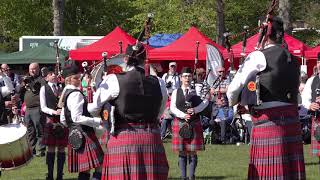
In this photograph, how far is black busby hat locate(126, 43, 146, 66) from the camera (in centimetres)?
638

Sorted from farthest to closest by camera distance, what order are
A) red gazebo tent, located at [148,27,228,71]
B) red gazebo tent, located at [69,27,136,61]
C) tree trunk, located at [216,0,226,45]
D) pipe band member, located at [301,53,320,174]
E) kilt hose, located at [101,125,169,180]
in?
tree trunk, located at [216,0,226,45] → red gazebo tent, located at [69,27,136,61] → red gazebo tent, located at [148,27,228,71] → pipe band member, located at [301,53,320,174] → kilt hose, located at [101,125,169,180]

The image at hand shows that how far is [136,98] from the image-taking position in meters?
6.20

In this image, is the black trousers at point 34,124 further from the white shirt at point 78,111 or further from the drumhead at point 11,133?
the white shirt at point 78,111

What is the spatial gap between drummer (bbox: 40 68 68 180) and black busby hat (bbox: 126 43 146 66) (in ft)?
9.97

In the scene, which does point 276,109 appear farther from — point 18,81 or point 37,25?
point 37,25

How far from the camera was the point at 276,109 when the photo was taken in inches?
243

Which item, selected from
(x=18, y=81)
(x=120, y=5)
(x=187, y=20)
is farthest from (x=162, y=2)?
(x=18, y=81)

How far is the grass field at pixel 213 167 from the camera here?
32.4ft

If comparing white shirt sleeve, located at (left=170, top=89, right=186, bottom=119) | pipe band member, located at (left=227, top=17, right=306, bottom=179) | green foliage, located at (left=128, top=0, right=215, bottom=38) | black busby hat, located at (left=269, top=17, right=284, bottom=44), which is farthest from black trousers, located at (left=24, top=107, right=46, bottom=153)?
green foliage, located at (left=128, top=0, right=215, bottom=38)

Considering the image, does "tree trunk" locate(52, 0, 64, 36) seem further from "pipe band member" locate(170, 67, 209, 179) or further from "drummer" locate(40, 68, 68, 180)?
"pipe band member" locate(170, 67, 209, 179)

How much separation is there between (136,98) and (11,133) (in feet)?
6.49

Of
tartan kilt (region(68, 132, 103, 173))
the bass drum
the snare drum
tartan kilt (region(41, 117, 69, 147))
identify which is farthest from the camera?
tartan kilt (region(41, 117, 69, 147))

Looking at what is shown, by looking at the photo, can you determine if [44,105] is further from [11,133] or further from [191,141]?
[11,133]

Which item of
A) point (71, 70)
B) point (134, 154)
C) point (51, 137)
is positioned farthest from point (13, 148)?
point (51, 137)
